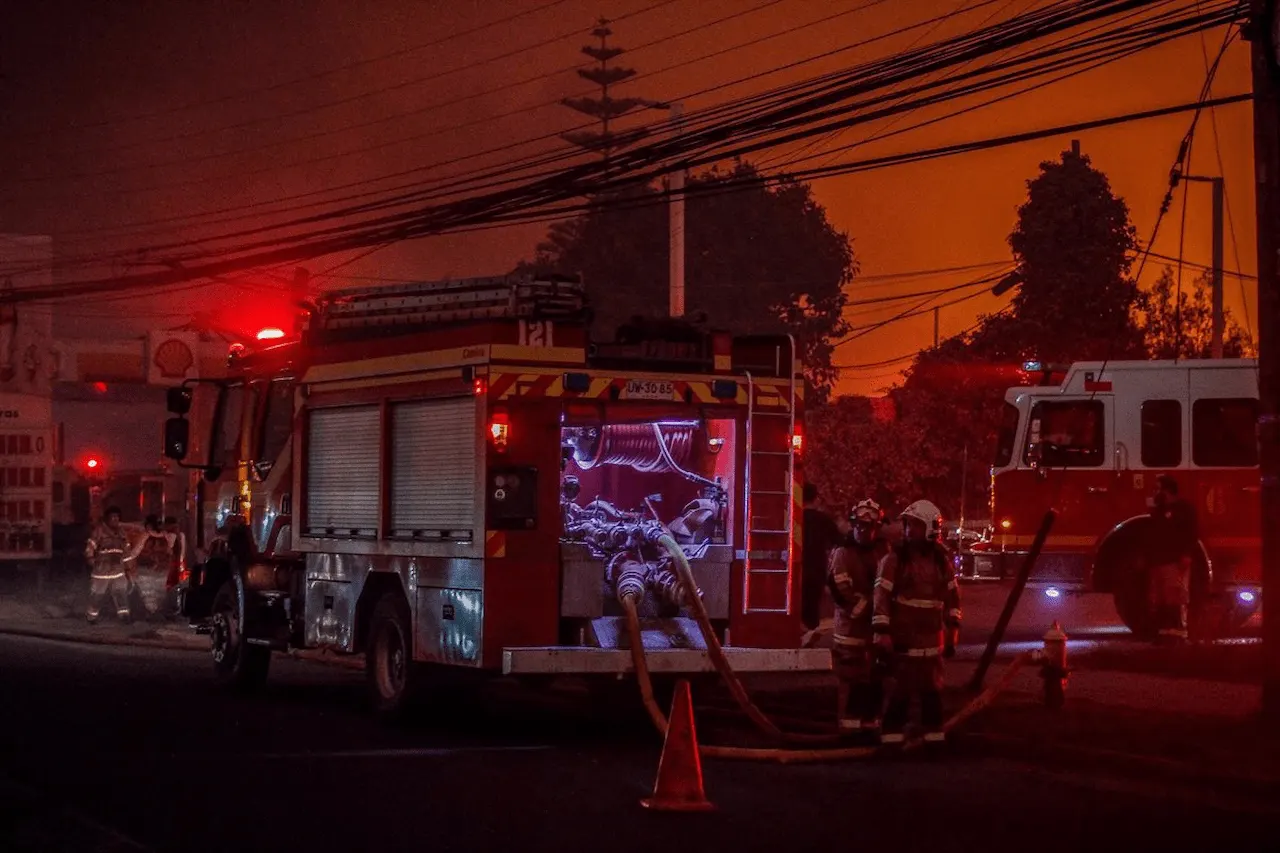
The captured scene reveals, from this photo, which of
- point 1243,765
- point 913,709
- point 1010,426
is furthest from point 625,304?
point 1243,765

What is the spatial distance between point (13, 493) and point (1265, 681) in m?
28.5

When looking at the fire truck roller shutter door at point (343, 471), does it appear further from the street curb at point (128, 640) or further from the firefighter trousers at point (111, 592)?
the firefighter trousers at point (111, 592)

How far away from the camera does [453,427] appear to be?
43.0 feet

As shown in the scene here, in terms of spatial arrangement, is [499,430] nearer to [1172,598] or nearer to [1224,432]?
[1172,598]

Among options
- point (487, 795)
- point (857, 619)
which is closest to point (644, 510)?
point (857, 619)

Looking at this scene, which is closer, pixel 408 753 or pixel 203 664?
pixel 408 753

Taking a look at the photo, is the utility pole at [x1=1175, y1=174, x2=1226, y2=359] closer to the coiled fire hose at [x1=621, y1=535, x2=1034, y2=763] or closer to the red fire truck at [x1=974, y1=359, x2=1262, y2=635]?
the red fire truck at [x1=974, y1=359, x2=1262, y2=635]

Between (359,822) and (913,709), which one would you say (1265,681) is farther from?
(359,822)

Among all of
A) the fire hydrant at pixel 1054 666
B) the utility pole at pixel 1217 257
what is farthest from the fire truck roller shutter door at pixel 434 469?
the utility pole at pixel 1217 257

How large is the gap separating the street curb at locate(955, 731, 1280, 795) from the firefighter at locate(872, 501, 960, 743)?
1.87 ft

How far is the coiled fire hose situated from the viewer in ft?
38.4

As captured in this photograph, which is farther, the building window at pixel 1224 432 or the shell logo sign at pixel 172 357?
the shell logo sign at pixel 172 357

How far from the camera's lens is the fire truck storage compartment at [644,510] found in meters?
13.0

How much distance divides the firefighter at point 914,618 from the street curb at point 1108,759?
570 millimetres
